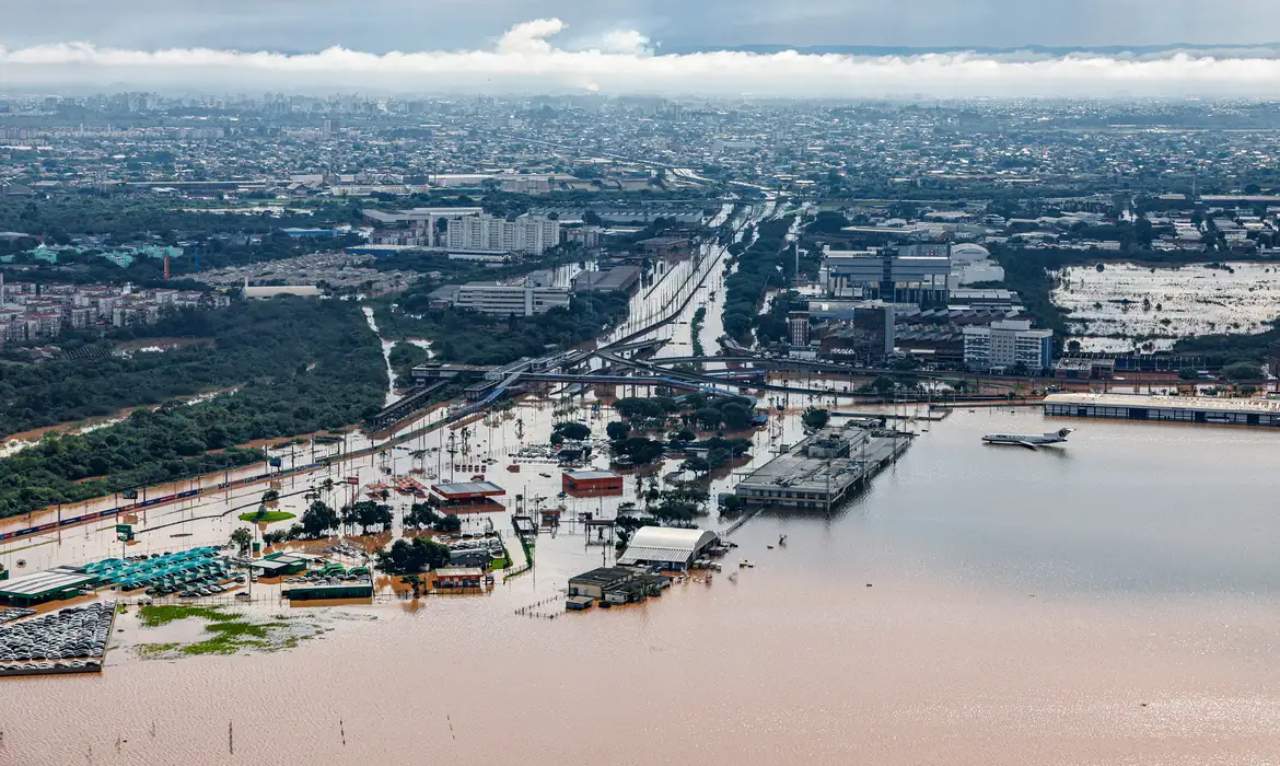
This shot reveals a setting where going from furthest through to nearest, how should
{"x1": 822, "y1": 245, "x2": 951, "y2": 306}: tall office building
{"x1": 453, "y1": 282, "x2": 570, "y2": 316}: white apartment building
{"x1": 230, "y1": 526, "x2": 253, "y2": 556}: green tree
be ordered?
{"x1": 822, "y1": 245, "x2": 951, "y2": 306}: tall office building → {"x1": 453, "y1": 282, "x2": 570, "y2": 316}: white apartment building → {"x1": 230, "y1": 526, "x2": 253, "y2": 556}: green tree

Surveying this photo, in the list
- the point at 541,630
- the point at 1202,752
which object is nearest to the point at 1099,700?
the point at 1202,752

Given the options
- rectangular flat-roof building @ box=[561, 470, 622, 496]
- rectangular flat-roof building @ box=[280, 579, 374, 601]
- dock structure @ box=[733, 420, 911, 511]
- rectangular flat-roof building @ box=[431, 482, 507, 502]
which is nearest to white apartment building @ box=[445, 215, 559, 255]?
dock structure @ box=[733, 420, 911, 511]

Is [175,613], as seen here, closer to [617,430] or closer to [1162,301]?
[617,430]

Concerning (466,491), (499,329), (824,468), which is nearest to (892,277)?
(499,329)

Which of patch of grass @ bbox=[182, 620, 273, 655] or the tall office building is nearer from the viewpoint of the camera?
patch of grass @ bbox=[182, 620, 273, 655]

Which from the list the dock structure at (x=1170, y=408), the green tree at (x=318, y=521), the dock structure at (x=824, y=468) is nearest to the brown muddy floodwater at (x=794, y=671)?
the dock structure at (x=824, y=468)

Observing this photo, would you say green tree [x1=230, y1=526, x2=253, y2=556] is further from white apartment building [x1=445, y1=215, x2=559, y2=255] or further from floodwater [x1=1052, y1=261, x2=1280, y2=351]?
white apartment building [x1=445, y1=215, x2=559, y2=255]
